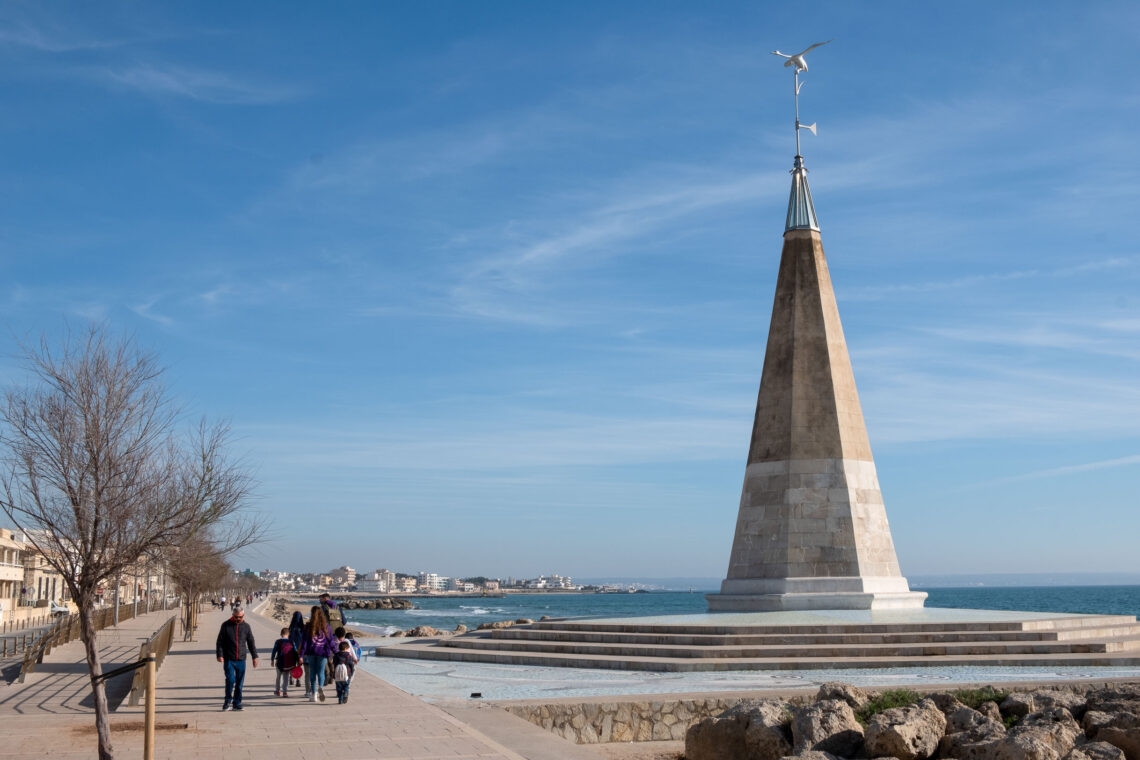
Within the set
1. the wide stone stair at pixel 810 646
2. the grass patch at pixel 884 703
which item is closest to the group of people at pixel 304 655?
the wide stone stair at pixel 810 646

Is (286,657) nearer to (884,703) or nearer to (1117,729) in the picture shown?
(884,703)

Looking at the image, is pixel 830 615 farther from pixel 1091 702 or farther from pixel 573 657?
pixel 1091 702

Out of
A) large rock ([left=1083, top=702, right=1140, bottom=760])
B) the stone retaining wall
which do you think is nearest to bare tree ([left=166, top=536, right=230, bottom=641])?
the stone retaining wall

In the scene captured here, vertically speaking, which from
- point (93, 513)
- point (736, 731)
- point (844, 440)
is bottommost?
point (736, 731)

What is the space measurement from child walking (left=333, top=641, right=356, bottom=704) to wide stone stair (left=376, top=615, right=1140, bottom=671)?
16.7 ft

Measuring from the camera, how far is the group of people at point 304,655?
12.4 metres

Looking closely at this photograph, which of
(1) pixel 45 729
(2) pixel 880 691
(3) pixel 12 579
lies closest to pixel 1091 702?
(2) pixel 880 691

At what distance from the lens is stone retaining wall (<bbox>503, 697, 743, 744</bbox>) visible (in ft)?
37.3

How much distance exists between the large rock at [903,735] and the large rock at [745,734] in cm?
93

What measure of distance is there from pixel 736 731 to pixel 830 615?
11164 millimetres

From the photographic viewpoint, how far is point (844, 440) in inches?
941

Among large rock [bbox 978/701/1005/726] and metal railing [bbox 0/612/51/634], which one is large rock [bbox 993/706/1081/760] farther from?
metal railing [bbox 0/612/51/634]

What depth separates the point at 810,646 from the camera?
56.3ft

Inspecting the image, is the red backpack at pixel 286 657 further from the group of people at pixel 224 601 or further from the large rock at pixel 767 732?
the large rock at pixel 767 732
